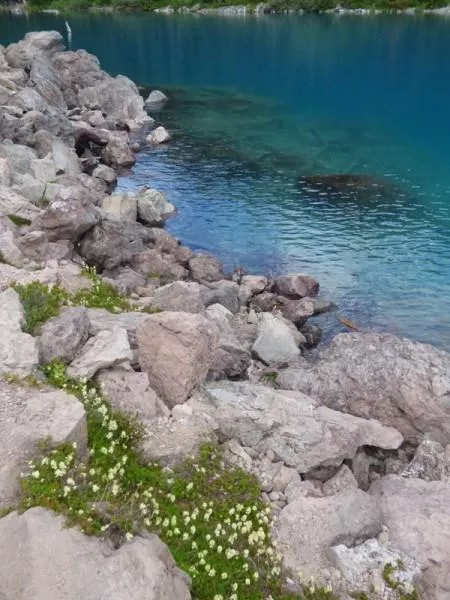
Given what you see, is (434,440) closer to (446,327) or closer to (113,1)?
(446,327)

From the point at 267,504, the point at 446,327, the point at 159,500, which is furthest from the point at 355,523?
the point at 446,327

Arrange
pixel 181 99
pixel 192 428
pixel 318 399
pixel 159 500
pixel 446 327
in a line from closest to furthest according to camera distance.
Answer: pixel 159 500 → pixel 192 428 → pixel 318 399 → pixel 446 327 → pixel 181 99

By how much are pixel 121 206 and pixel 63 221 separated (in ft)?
35.1

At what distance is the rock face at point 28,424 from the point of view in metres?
9.98

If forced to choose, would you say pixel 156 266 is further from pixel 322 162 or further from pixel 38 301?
pixel 322 162

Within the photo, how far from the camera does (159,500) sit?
10992 millimetres

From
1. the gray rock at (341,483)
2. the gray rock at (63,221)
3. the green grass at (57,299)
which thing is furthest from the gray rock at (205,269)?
the gray rock at (341,483)

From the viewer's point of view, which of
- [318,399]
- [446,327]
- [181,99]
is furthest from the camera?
[181,99]

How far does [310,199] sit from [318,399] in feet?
78.3

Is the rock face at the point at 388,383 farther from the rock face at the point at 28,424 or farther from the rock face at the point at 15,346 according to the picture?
the rock face at the point at 28,424

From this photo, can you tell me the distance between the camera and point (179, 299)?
20.4 m

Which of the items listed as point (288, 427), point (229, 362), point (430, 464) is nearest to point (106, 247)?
point (229, 362)

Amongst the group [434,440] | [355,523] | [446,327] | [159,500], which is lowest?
[446,327]

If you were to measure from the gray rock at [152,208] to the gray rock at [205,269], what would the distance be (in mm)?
6983
